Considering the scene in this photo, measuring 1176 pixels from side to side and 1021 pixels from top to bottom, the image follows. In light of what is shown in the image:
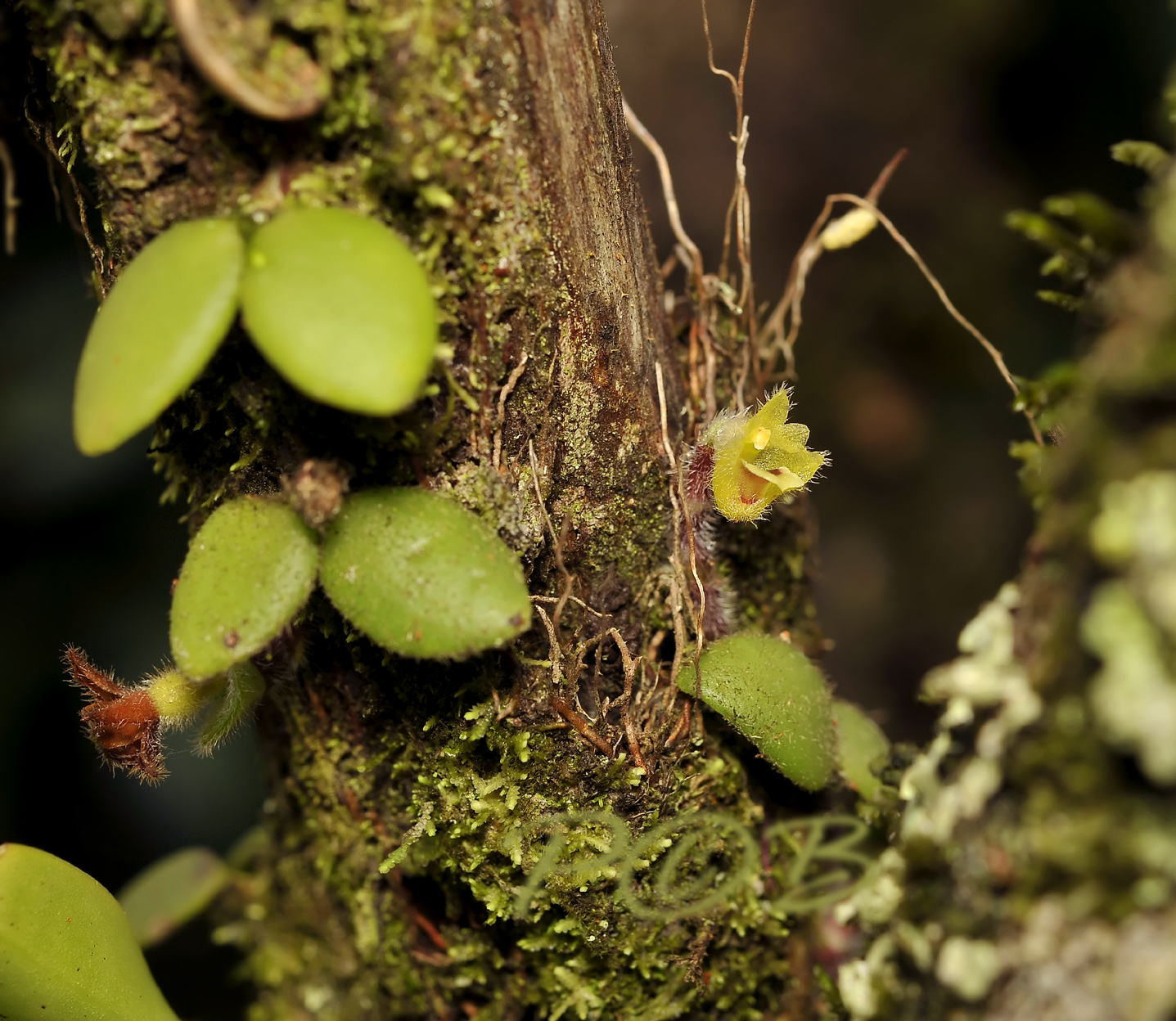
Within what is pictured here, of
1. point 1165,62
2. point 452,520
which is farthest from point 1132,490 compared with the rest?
point 1165,62

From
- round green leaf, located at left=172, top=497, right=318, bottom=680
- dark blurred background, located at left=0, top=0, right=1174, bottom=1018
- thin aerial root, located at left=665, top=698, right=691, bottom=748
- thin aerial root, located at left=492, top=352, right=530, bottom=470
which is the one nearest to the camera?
round green leaf, located at left=172, top=497, right=318, bottom=680

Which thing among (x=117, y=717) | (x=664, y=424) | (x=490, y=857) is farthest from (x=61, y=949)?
(x=664, y=424)

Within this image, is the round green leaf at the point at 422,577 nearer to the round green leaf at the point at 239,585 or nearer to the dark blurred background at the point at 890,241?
the round green leaf at the point at 239,585

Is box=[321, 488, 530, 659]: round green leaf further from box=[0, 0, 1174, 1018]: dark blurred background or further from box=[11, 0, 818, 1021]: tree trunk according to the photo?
box=[0, 0, 1174, 1018]: dark blurred background

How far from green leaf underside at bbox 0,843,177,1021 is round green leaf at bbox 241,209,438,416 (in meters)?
0.62

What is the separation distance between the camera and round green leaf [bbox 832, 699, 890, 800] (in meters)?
1.12

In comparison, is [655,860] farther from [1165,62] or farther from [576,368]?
[1165,62]

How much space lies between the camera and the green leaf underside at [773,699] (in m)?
1.00

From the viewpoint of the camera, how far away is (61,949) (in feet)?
3.18

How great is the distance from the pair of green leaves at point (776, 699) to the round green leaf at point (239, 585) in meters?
0.42

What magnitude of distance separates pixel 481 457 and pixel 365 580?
0.18m

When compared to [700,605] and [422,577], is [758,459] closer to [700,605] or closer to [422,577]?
[700,605]

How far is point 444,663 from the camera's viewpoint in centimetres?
96

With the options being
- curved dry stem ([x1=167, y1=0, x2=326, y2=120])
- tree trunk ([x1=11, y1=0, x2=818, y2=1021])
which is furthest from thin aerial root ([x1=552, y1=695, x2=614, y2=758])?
curved dry stem ([x1=167, y1=0, x2=326, y2=120])
